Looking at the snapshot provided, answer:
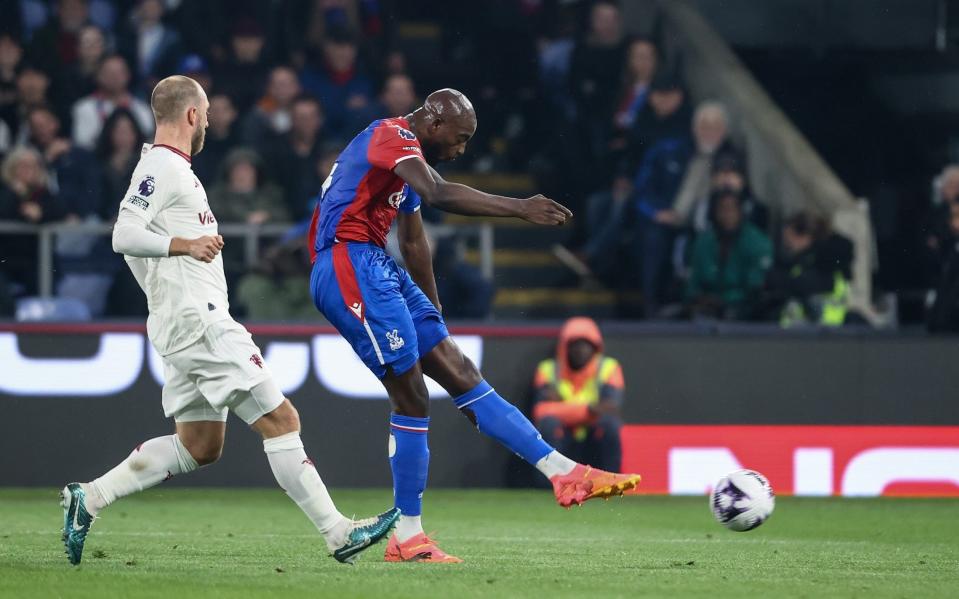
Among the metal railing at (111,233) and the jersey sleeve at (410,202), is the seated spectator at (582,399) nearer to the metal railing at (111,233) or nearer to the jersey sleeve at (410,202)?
the metal railing at (111,233)

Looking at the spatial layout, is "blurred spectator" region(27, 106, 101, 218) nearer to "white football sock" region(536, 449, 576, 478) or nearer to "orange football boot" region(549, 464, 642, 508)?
"white football sock" region(536, 449, 576, 478)

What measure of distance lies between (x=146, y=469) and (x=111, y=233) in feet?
19.4

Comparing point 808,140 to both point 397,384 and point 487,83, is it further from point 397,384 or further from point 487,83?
point 397,384

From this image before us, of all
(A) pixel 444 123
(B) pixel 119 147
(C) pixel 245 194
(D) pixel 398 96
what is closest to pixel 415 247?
(A) pixel 444 123

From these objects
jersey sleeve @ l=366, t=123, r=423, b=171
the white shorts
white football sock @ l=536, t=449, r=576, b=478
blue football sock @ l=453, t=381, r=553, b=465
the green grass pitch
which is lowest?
the green grass pitch

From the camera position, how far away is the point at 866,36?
56.1ft

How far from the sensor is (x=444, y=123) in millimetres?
6938

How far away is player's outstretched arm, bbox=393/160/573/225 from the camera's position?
6367 mm

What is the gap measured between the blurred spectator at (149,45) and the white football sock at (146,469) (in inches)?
316

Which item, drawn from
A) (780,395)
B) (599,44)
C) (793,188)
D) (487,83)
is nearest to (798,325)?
(780,395)

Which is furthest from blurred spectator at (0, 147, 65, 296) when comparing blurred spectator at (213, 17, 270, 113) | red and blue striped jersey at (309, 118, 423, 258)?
red and blue striped jersey at (309, 118, 423, 258)

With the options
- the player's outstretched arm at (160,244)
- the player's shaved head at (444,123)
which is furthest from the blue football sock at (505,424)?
the player's outstretched arm at (160,244)

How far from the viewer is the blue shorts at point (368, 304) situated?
6.85m

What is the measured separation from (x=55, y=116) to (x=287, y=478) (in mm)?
8016
